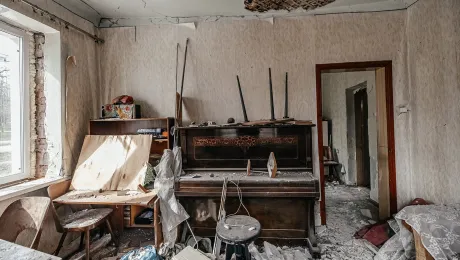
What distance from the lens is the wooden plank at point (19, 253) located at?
3.68ft

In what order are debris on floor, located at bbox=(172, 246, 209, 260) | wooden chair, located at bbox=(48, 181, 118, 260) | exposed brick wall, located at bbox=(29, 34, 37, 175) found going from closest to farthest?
1. debris on floor, located at bbox=(172, 246, 209, 260)
2. wooden chair, located at bbox=(48, 181, 118, 260)
3. exposed brick wall, located at bbox=(29, 34, 37, 175)

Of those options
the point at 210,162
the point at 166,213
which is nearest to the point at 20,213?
the point at 166,213

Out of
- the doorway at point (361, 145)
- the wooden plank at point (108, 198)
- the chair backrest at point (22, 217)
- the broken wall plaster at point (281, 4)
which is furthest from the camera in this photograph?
the doorway at point (361, 145)

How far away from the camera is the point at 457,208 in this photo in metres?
2.00

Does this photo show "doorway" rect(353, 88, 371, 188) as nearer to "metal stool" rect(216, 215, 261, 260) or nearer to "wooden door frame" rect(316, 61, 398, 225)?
"wooden door frame" rect(316, 61, 398, 225)

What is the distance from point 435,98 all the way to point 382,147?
2.70 ft

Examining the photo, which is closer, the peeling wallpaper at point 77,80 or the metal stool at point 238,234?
the metal stool at point 238,234

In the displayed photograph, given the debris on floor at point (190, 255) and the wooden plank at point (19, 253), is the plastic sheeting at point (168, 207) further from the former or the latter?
the wooden plank at point (19, 253)

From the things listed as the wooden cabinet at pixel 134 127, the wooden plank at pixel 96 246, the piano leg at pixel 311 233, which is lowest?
the wooden plank at pixel 96 246

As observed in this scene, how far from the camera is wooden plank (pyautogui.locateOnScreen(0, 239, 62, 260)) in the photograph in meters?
1.12

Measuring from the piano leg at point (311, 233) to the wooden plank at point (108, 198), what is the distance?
1.61 m

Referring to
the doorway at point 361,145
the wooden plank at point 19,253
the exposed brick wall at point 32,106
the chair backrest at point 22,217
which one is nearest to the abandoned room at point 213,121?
the exposed brick wall at point 32,106

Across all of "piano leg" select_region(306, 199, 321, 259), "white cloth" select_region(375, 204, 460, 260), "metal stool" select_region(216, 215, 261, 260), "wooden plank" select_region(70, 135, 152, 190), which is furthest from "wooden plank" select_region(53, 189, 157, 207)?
"white cloth" select_region(375, 204, 460, 260)

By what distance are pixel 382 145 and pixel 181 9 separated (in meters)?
3.12
